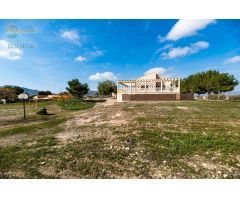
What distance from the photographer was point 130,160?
17.4 ft

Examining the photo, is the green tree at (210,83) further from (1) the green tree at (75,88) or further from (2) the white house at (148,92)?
(1) the green tree at (75,88)

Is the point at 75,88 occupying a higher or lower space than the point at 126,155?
higher

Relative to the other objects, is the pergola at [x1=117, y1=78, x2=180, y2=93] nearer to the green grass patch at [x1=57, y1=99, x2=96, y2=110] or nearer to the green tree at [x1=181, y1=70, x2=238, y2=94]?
the green grass patch at [x1=57, y1=99, x2=96, y2=110]

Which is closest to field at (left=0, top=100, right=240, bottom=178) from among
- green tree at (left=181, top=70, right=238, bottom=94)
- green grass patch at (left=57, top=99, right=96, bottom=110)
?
green grass patch at (left=57, top=99, right=96, bottom=110)

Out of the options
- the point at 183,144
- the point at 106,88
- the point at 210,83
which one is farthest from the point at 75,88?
the point at 183,144

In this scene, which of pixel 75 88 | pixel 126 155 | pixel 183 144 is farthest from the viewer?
Answer: pixel 75 88

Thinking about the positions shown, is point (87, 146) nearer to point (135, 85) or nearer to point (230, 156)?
point (230, 156)

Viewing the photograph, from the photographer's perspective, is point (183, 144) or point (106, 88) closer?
point (183, 144)

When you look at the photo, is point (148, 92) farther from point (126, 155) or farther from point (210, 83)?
point (210, 83)

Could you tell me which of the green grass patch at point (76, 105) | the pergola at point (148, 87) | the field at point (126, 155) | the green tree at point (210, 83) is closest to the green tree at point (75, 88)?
the pergola at point (148, 87)
